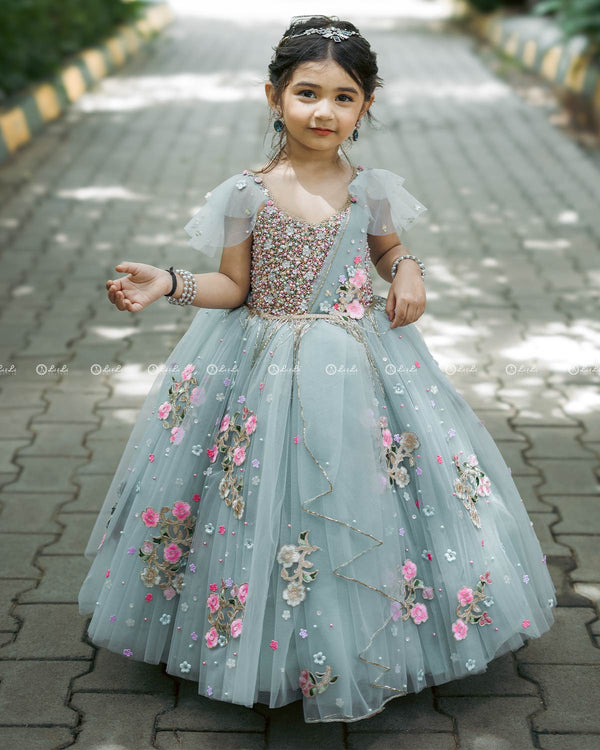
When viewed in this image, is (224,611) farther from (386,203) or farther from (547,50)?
(547,50)

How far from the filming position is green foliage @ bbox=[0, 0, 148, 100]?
10555 mm

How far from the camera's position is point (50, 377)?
16.6ft

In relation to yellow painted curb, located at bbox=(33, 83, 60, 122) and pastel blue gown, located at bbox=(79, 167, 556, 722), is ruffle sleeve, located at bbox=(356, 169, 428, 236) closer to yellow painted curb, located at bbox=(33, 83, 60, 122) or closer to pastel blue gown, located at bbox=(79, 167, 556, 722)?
pastel blue gown, located at bbox=(79, 167, 556, 722)

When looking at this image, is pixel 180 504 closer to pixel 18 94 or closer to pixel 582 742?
pixel 582 742

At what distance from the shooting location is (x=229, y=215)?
275 centimetres

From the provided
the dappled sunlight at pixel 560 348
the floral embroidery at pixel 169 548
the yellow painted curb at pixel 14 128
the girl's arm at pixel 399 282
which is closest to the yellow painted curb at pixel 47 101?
the yellow painted curb at pixel 14 128

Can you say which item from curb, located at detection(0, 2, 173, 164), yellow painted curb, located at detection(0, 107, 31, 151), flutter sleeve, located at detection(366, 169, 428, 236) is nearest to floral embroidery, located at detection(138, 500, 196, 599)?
flutter sleeve, located at detection(366, 169, 428, 236)

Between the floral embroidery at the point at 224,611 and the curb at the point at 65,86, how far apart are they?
762cm

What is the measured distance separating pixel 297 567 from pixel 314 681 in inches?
10.6

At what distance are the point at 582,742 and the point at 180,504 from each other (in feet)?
3.81

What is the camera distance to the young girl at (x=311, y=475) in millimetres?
2514

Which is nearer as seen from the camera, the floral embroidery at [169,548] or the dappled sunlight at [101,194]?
the floral embroidery at [169,548]

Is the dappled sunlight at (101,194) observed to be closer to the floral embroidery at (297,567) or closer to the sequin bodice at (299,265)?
the sequin bodice at (299,265)

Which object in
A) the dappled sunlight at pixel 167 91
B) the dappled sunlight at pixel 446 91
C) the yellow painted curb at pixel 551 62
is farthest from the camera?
the yellow painted curb at pixel 551 62
